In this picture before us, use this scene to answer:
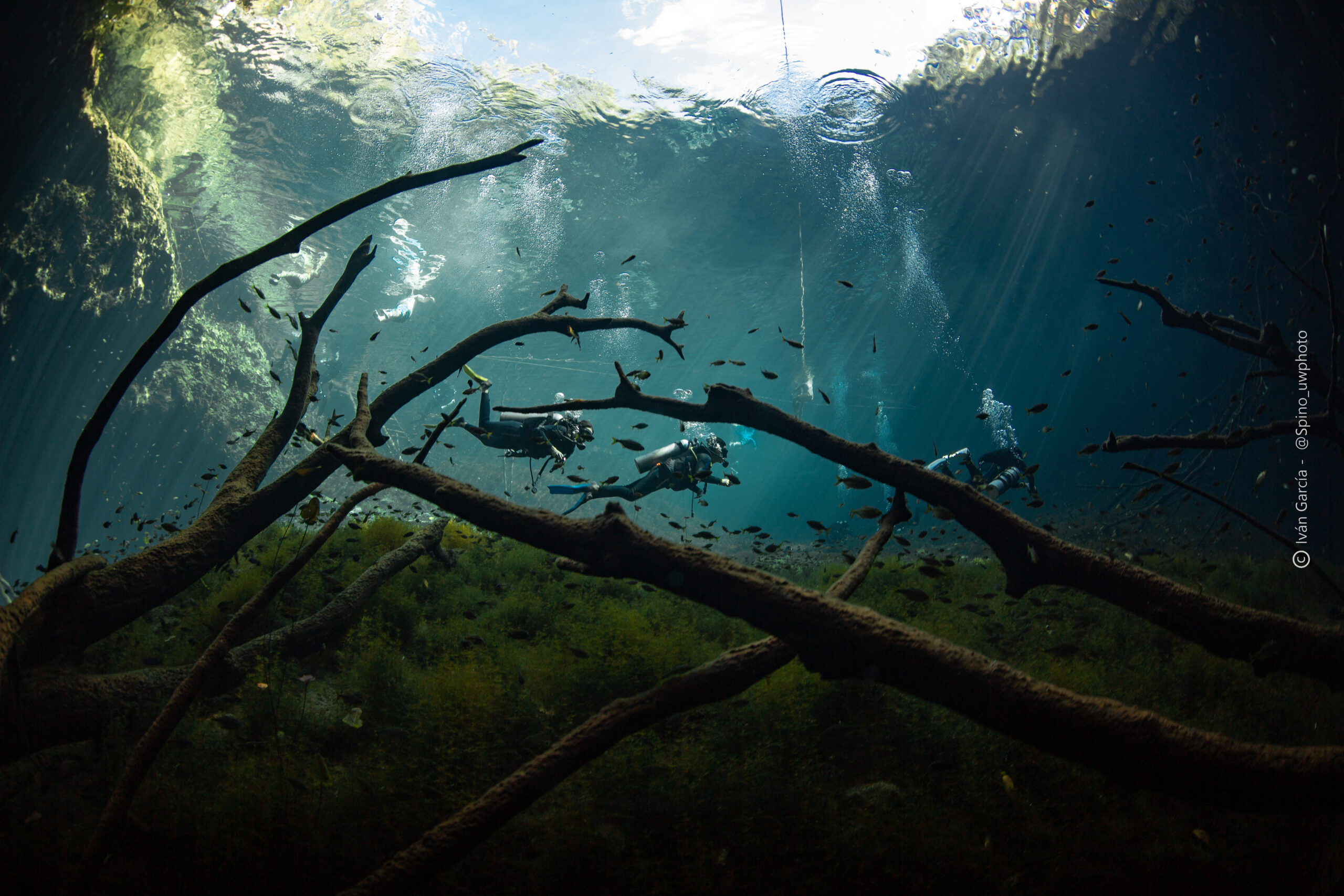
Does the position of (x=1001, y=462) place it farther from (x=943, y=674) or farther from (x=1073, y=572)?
(x=943, y=674)

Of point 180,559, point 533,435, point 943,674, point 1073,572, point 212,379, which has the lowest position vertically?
point 943,674

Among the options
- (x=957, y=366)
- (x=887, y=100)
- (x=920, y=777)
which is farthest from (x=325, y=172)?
(x=957, y=366)

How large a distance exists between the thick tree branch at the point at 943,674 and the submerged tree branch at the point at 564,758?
16 centimetres

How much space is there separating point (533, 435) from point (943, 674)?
575cm

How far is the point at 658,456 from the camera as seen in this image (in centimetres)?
645

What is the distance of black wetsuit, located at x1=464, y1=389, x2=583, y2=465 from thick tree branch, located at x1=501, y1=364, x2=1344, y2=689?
3.98 metres

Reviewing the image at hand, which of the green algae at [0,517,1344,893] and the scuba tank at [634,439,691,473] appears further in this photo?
the scuba tank at [634,439,691,473]

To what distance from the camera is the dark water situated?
12594mm

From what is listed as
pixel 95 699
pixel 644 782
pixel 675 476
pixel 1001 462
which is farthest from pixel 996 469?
pixel 95 699

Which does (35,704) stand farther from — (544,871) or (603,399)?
(603,399)

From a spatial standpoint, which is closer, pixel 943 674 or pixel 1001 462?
pixel 943 674

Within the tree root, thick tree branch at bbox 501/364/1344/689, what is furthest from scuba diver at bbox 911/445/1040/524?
the tree root

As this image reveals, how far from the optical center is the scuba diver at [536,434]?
6.25 meters

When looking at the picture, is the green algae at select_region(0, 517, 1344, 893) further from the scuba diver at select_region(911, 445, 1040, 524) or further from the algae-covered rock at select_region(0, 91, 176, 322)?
the algae-covered rock at select_region(0, 91, 176, 322)
